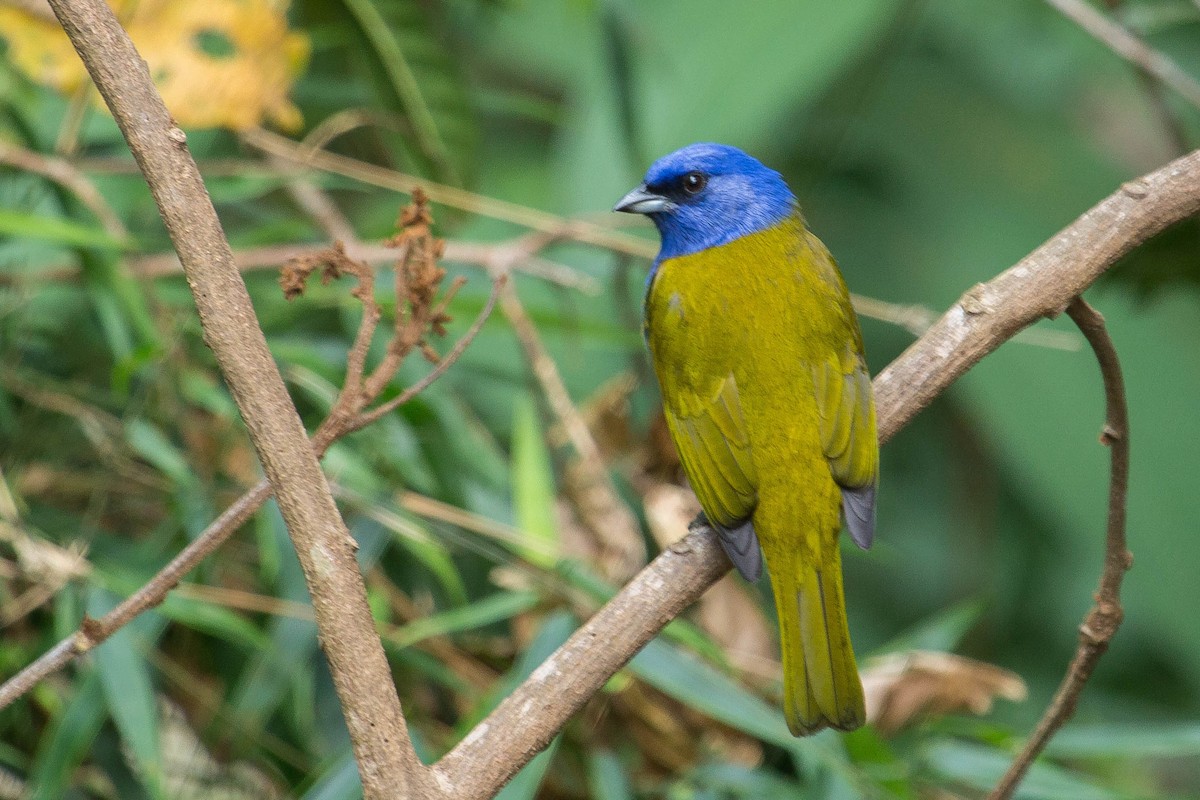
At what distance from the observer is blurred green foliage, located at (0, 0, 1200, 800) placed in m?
2.72

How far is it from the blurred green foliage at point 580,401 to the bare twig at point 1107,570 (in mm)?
612

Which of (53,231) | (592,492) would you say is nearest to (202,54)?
(53,231)

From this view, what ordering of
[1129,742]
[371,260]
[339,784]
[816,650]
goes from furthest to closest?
1. [371,260]
2. [1129,742]
3. [339,784]
4. [816,650]

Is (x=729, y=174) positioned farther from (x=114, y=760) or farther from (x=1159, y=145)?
(x=1159, y=145)

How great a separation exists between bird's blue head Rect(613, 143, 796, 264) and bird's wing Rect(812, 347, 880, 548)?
69 centimetres

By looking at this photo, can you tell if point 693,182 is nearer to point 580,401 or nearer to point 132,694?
point 580,401

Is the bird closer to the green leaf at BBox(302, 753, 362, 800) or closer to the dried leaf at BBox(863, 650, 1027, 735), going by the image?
the dried leaf at BBox(863, 650, 1027, 735)

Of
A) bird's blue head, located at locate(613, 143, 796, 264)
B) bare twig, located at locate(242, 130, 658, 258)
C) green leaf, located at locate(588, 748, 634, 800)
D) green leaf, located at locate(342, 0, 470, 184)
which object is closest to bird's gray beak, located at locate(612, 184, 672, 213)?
bird's blue head, located at locate(613, 143, 796, 264)

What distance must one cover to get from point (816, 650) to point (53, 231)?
173 cm

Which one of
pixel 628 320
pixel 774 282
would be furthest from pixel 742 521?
pixel 628 320

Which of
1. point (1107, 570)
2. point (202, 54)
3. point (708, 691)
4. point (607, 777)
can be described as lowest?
point (607, 777)

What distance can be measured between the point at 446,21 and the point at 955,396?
2.08 metres

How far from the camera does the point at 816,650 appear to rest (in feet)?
7.04

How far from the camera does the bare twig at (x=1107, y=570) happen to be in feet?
6.54
